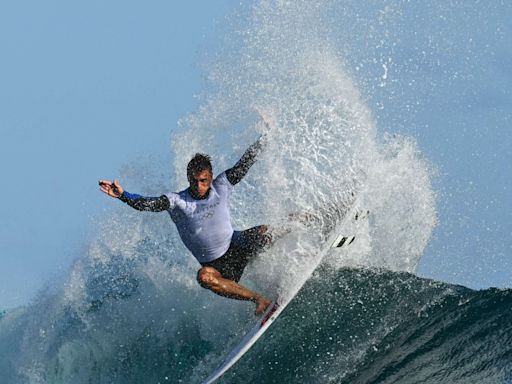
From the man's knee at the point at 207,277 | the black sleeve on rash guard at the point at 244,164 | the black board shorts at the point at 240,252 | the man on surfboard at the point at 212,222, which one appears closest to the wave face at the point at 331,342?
the man on surfboard at the point at 212,222

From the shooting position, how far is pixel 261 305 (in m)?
7.79

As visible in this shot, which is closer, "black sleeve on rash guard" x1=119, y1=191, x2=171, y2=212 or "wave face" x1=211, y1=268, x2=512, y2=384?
"black sleeve on rash guard" x1=119, y1=191, x2=171, y2=212

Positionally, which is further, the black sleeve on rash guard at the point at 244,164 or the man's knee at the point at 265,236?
the man's knee at the point at 265,236

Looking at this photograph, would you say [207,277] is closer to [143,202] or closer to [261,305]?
[261,305]

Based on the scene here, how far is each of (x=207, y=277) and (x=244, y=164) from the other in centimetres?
125

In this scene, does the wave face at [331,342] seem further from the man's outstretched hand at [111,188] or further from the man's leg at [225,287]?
the man's outstretched hand at [111,188]

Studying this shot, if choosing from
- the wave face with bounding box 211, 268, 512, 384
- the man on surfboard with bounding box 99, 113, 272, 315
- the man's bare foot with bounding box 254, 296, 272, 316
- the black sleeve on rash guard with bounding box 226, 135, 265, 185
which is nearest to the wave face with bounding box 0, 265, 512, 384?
the wave face with bounding box 211, 268, 512, 384

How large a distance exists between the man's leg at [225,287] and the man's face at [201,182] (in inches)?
31.1

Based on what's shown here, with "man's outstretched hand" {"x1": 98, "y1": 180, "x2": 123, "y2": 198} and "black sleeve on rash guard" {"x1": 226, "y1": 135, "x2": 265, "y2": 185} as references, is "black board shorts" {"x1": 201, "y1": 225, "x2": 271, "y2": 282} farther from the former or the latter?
"man's outstretched hand" {"x1": 98, "y1": 180, "x2": 123, "y2": 198}

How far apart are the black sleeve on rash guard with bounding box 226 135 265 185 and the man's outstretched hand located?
1.22 m

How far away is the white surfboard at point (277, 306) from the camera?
7.60 meters

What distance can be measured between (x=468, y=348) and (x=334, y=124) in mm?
3219

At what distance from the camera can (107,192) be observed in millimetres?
6902

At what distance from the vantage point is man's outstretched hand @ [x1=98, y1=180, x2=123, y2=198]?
272 inches
